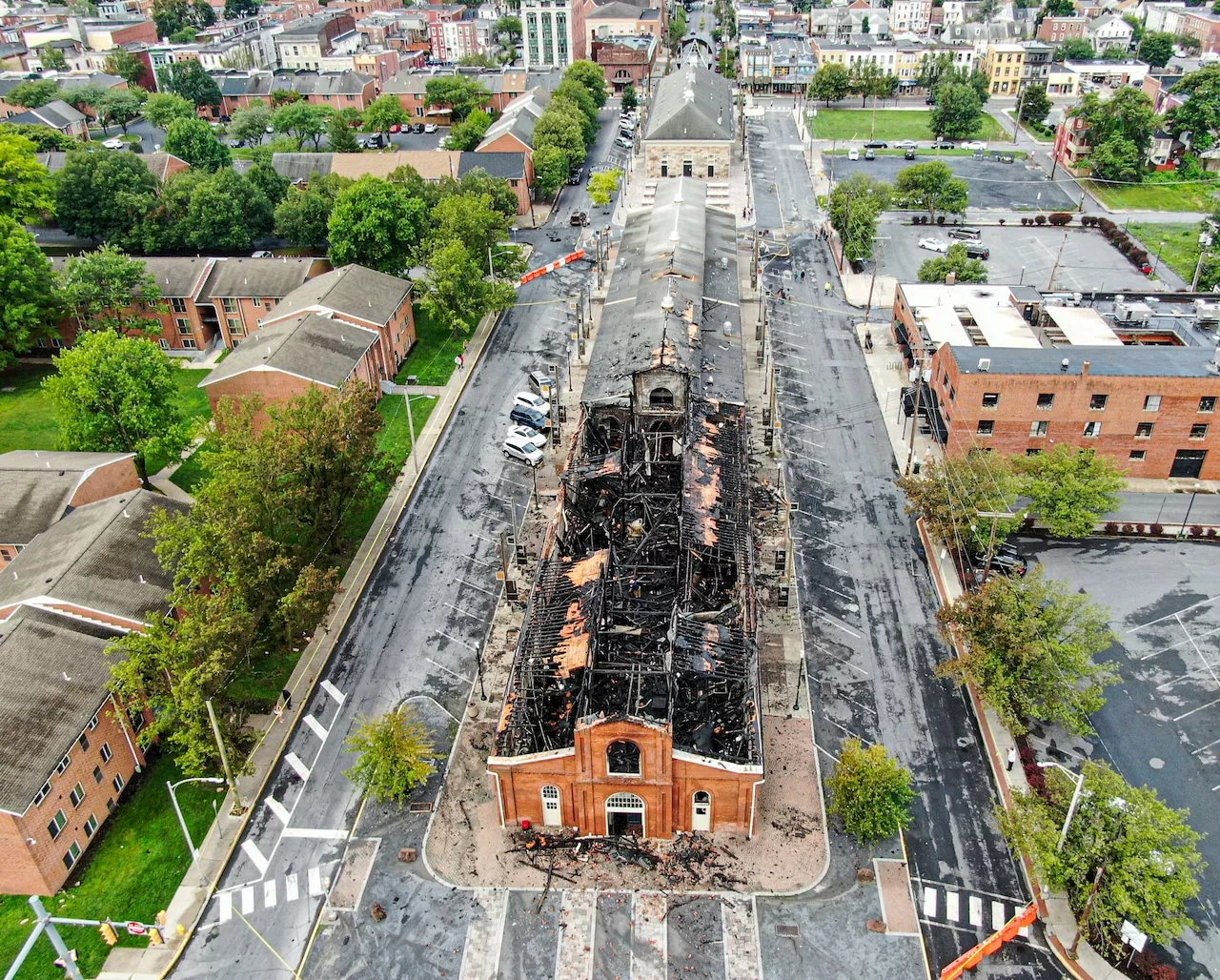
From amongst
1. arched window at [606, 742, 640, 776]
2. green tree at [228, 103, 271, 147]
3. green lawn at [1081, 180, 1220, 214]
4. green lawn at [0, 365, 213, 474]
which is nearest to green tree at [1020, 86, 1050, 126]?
green lawn at [1081, 180, 1220, 214]

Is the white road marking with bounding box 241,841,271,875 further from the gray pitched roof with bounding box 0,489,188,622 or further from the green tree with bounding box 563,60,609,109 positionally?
the green tree with bounding box 563,60,609,109

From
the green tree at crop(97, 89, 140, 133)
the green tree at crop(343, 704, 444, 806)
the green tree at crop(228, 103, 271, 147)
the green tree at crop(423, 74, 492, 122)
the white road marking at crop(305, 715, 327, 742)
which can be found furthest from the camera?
the green tree at crop(97, 89, 140, 133)

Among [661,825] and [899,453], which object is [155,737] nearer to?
[661,825]

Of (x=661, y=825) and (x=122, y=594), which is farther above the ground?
(x=122, y=594)

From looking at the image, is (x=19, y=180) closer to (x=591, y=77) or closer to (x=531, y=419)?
(x=531, y=419)

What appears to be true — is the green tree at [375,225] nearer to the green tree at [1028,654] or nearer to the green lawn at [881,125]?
the green tree at [1028,654]

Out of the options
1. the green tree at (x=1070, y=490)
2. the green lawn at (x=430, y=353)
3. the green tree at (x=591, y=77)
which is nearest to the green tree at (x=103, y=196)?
the green lawn at (x=430, y=353)

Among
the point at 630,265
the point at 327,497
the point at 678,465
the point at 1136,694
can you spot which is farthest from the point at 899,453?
the point at 327,497
